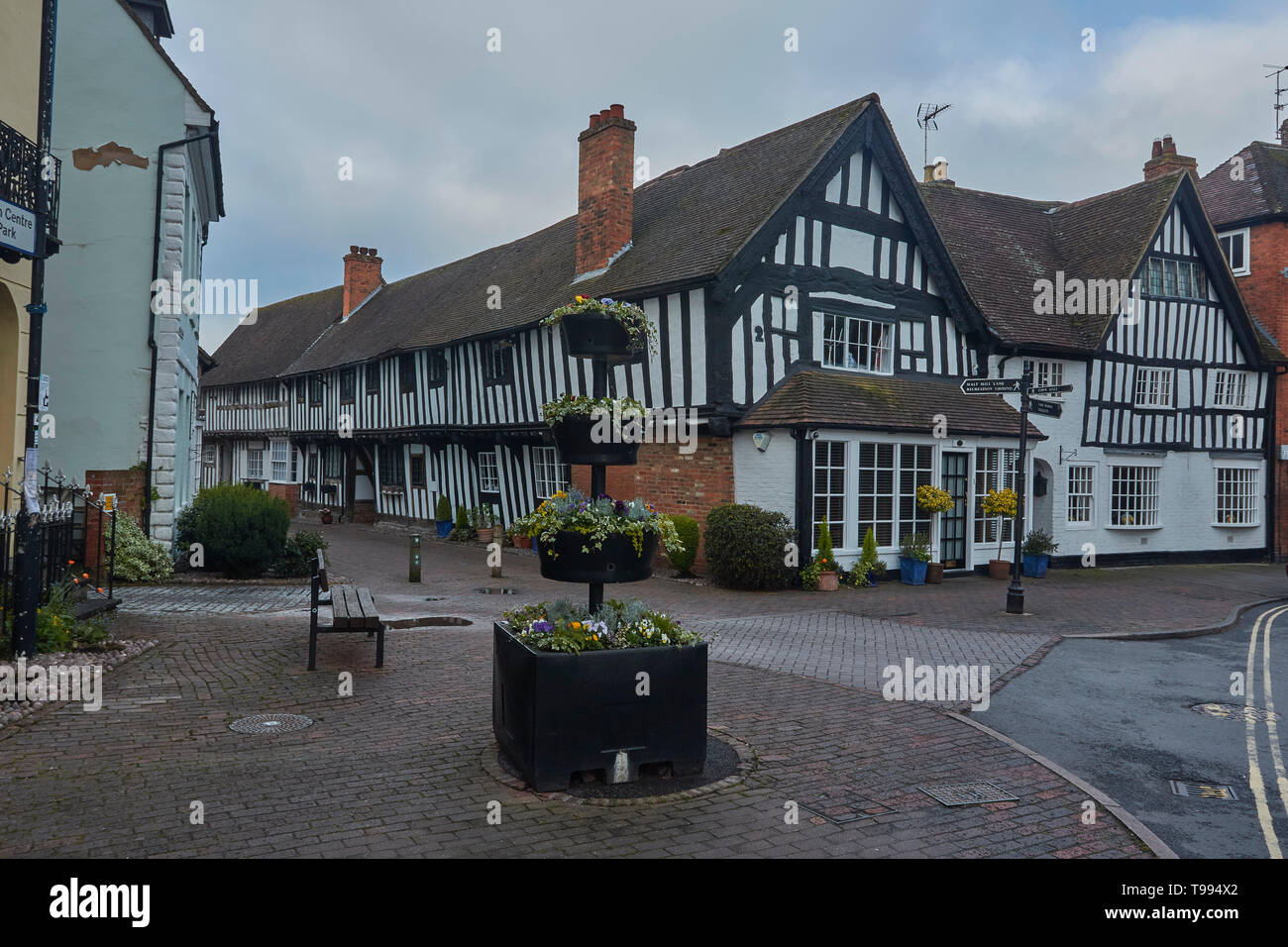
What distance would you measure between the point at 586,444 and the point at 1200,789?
4.68 m

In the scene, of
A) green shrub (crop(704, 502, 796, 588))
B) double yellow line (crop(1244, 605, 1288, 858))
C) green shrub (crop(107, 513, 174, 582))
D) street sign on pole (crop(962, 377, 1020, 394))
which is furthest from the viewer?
green shrub (crop(704, 502, 796, 588))

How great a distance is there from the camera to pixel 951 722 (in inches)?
288

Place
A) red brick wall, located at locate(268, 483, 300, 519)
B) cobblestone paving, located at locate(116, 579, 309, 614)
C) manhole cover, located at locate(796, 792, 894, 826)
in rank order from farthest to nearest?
red brick wall, located at locate(268, 483, 300, 519) → cobblestone paving, located at locate(116, 579, 309, 614) → manhole cover, located at locate(796, 792, 894, 826)

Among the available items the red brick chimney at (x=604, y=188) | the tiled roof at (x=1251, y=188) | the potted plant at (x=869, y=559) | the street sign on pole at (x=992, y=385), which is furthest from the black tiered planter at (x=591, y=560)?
the tiled roof at (x=1251, y=188)

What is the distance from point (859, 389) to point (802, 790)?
12303 millimetres

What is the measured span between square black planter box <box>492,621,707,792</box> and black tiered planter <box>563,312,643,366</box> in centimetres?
203

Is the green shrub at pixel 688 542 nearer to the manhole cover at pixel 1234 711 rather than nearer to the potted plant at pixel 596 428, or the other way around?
the manhole cover at pixel 1234 711

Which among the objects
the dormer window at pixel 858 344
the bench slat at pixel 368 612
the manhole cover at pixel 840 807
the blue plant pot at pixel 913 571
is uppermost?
the dormer window at pixel 858 344

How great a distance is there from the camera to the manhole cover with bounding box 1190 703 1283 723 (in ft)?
26.1

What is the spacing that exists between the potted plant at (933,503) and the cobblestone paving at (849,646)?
15.5ft

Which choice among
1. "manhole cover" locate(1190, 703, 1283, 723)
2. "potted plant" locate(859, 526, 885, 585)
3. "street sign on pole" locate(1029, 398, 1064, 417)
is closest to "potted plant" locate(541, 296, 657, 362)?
"manhole cover" locate(1190, 703, 1283, 723)

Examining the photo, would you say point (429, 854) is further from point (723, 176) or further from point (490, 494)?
point (490, 494)

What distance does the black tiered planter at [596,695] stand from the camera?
5391 mm

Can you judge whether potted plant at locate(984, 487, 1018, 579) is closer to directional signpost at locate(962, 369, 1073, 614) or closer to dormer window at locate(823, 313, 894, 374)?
dormer window at locate(823, 313, 894, 374)
